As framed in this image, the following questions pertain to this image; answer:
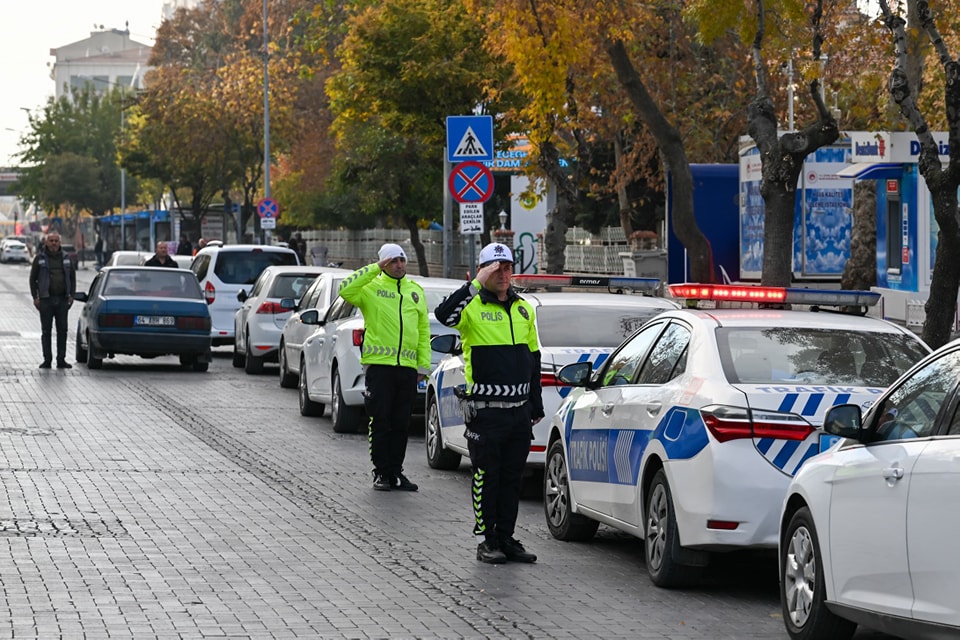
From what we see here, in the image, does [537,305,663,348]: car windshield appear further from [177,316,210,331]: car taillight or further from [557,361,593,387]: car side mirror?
[177,316,210,331]: car taillight

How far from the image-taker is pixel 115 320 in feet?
84.3

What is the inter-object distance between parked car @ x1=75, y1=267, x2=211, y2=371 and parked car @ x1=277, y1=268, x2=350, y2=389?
187 cm

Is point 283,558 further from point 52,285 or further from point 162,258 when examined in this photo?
point 162,258

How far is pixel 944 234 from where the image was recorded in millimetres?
14633

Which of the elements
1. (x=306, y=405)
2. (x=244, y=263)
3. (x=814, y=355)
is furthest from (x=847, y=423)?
(x=244, y=263)

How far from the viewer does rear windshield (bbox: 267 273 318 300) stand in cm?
2569

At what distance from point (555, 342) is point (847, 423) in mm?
5987

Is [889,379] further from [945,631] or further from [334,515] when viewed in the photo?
[334,515]

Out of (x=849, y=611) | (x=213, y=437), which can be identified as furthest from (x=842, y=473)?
(x=213, y=437)

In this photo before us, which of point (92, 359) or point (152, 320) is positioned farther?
point (92, 359)

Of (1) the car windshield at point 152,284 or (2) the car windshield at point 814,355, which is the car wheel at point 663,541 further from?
(1) the car windshield at point 152,284

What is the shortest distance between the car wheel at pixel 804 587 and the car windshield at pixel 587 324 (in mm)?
5283

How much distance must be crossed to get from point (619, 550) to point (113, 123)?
103 meters

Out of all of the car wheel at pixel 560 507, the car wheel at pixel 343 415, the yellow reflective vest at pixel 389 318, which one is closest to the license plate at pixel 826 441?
the car wheel at pixel 560 507
